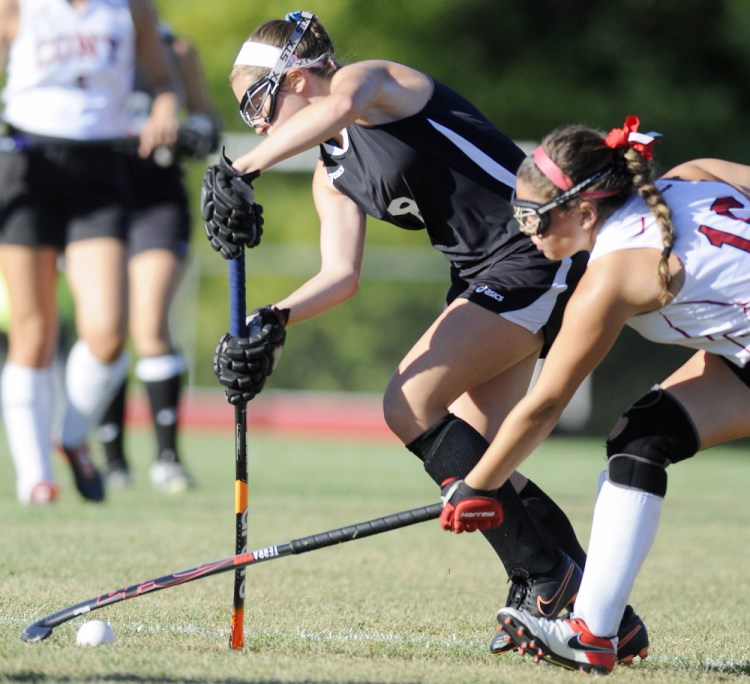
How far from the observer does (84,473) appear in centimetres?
715

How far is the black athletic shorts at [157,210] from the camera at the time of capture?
7988 mm

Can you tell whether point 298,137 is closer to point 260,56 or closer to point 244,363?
point 260,56

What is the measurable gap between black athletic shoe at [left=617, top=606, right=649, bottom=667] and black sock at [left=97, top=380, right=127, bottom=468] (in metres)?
4.96

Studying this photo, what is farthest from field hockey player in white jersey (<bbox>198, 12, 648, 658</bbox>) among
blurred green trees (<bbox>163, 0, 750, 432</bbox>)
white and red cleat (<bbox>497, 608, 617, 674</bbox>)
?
blurred green trees (<bbox>163, 0, 750, 432</bbox>)

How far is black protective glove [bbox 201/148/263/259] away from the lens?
3777mm

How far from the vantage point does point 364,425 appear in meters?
15.4

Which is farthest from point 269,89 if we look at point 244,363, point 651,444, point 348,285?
point 651,444

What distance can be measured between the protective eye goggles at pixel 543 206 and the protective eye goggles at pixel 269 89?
88cm

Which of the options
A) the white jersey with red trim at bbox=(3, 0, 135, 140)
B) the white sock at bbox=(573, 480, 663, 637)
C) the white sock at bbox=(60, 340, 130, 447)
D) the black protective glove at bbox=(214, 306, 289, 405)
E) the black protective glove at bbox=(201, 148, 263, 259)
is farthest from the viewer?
the white sock at bbox=(60, 340, 130, 447)

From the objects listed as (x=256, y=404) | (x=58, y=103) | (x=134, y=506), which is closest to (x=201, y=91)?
(x=58, y=103)

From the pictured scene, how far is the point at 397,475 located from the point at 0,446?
3.92m

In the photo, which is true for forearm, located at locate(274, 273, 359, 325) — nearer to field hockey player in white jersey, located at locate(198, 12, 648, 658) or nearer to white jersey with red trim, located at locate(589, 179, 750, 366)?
field hockey player in white jersey, located at locate(198, 12, 648, 658)

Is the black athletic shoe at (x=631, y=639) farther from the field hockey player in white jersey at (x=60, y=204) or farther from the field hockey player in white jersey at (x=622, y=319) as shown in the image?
the field hockey player in white jersey at (x=60, y=204)

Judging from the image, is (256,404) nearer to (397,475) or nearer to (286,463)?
(286,463)
